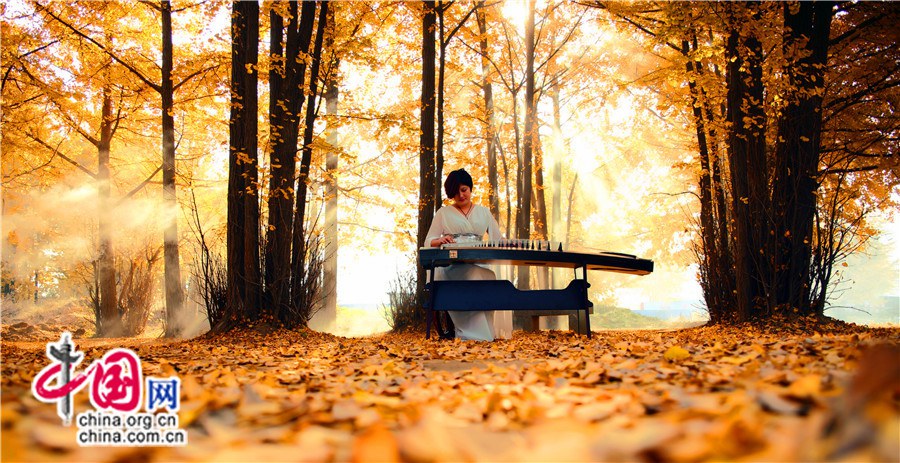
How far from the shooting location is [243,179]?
760 centimetres

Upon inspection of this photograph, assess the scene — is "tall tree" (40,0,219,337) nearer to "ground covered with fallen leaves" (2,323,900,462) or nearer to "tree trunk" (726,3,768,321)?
"tree trunk" (726,3,768,321)

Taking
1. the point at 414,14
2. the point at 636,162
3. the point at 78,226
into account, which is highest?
the point at 414,14

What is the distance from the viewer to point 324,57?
10734mm

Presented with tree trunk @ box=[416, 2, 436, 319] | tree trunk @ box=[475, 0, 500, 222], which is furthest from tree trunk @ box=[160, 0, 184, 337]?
tree trunk @ box=[475, 0, 500, 222]

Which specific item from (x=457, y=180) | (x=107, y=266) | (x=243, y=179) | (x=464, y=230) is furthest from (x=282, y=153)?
(x=107, y=266)

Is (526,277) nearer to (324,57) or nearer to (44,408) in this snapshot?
(324,57)

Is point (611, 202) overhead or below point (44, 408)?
overhead

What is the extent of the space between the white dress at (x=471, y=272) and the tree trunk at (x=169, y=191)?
6.28 meters

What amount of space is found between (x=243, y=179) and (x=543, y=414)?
651 cm

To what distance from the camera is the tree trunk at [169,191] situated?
11.1 metres

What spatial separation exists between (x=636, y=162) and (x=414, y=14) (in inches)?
406

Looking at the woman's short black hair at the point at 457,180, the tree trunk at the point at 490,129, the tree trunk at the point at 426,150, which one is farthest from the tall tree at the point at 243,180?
A: the tree trunk at the point at 490,129

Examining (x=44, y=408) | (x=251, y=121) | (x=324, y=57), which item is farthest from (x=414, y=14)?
(x=44, y=408)

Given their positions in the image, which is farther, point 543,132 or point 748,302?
point 543,132
